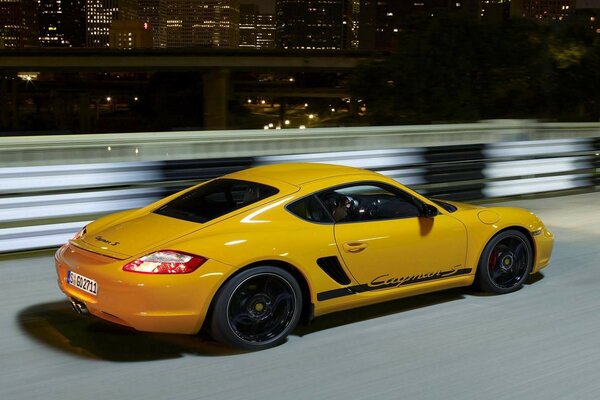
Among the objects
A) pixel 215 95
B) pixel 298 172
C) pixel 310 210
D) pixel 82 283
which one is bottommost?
pixel 215 95

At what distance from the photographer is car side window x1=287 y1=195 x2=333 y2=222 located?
19.0 feet

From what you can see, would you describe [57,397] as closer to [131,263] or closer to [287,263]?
[131,263]

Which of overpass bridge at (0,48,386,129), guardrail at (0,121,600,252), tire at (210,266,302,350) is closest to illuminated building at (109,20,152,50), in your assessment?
overpass bridge at (0,48,386,129)

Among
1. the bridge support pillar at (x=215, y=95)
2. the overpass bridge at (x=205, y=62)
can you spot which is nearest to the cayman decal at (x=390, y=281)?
the overpass bridge at (x=205, y=62)

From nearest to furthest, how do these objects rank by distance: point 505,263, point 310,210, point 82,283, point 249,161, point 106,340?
point 82,283 < point 106,340 < point 310,210 < point 505,263 < point 249,161

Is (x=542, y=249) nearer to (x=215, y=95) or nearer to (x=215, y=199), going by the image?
(x=215, y=199)

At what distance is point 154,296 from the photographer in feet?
16.6

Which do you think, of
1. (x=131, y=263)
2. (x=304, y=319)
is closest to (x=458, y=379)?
(x=304, y=319)

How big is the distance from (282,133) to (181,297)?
5977mm

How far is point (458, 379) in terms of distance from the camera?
4.88 meters

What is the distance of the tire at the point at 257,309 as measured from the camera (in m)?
5.26

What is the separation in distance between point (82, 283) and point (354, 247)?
6.15ft

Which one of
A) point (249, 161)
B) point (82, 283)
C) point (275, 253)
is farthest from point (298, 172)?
point (249, 161)

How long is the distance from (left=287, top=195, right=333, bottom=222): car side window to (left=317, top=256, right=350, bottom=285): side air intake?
0.98 ft
